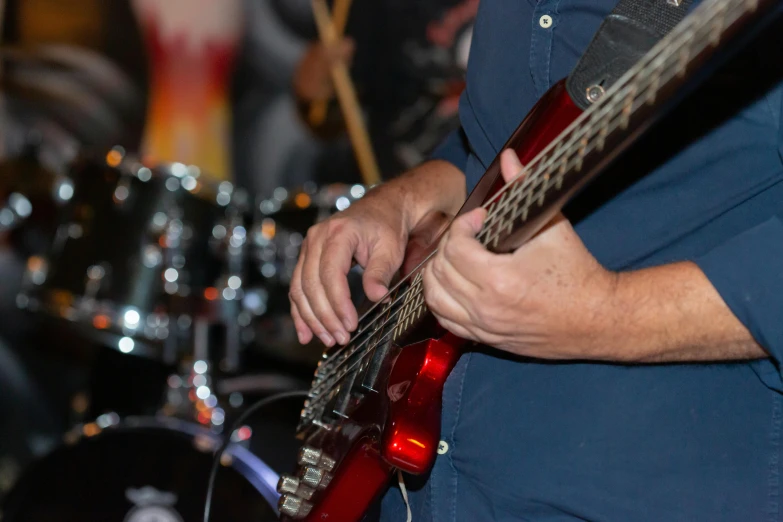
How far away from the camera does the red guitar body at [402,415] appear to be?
0.94 meters

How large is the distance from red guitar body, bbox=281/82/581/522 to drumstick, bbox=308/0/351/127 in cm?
260

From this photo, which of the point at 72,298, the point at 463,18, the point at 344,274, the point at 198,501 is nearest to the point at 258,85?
the point at 463,18

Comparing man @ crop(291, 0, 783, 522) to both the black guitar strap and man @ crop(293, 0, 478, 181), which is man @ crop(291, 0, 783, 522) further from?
man @ crop(293, 0, 478, 181)

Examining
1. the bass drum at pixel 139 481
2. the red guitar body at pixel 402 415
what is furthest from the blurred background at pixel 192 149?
the red guitar body at pixel 402 415

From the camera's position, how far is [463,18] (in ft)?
11.6

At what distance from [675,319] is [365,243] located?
58 cm

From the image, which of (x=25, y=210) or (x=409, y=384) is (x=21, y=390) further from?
(x=409, y=384)

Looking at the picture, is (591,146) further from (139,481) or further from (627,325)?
(139,481)

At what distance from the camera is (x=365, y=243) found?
1325mm

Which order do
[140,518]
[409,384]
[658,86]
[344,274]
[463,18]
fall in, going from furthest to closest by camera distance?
[463,18]
[140,518]
[344,274]
[409,384]
[658,86]

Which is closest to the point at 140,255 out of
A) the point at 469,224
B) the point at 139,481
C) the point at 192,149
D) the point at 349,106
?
the point at 192,149

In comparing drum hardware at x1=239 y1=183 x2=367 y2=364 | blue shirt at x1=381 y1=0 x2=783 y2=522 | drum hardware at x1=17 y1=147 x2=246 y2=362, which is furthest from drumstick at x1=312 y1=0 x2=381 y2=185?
blue shirt at x1=381 y1=0 x2=783 y2=522

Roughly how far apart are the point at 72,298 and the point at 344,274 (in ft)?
6.85

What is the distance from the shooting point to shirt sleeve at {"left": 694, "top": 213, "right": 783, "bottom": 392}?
0.83m
